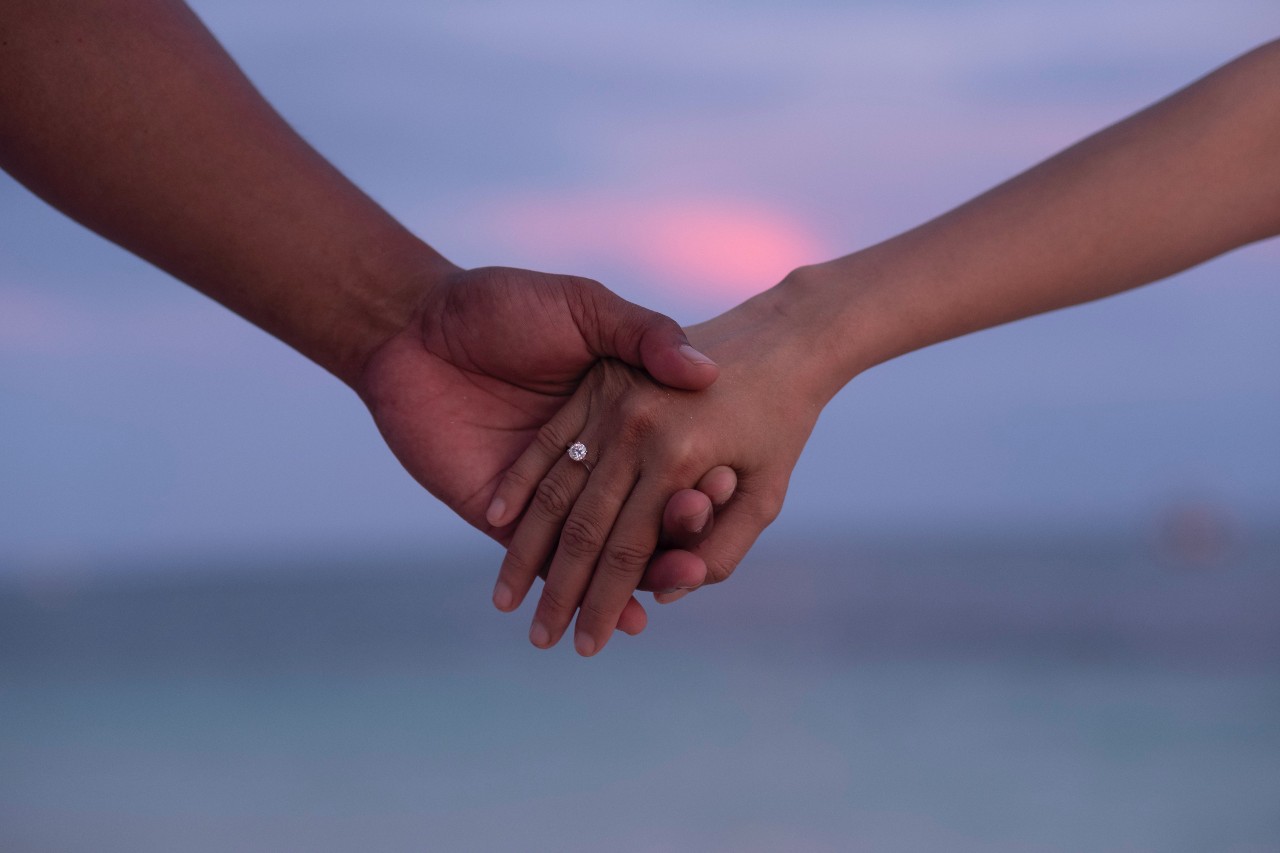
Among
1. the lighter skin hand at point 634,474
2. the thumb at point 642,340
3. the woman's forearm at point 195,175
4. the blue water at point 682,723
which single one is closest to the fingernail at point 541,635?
the lighter skin hand at point 634,474

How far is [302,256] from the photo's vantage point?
2111 millimetres

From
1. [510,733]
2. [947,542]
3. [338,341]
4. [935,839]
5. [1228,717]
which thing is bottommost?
[338,341]

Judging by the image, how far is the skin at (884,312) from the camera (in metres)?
2.13

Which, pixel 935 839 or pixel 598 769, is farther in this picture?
pixel 598 769

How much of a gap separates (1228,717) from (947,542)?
43.1 ft

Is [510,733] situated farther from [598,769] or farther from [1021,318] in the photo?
[1021,318]

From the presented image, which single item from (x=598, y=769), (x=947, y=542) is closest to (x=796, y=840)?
(x=598, y=769)

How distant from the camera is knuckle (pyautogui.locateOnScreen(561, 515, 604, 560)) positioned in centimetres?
213

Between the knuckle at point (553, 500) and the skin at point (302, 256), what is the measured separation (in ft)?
0.28

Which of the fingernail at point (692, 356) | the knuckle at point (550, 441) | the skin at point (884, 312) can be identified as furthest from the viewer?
the knuckle at point (550, 441)

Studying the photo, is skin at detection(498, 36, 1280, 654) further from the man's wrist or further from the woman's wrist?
the man's wrist

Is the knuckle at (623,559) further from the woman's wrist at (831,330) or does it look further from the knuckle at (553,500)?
the woman's wrist at (831,330)

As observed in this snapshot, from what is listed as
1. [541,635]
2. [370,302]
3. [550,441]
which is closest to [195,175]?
[370,302]

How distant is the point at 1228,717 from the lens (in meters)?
8.20
